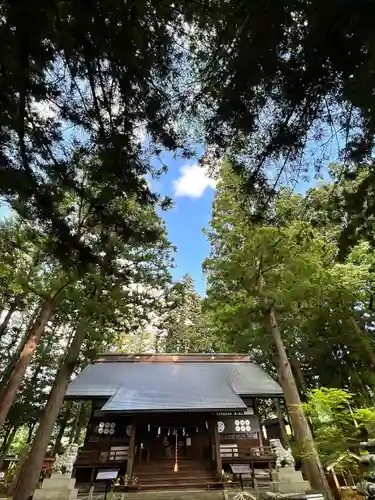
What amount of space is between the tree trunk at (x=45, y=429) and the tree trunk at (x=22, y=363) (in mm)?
1754

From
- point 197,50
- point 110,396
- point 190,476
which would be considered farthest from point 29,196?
point 190,476

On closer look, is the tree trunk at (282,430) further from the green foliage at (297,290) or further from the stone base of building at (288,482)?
the stone base of building at (288,482)

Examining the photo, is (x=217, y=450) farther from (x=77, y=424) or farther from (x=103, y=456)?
(x=77, y=424)

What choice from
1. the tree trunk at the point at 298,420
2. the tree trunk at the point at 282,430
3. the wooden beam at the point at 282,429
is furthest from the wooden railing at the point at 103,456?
the wooden beam at the point at 282,429

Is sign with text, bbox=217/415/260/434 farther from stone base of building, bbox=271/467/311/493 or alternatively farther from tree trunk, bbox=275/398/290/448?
stone base of building, bbox=271/467/311/493

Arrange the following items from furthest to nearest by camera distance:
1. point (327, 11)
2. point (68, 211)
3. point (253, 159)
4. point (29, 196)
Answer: point (68, 211) → point (253, 159) → point (29, 196) → point (327, 11)

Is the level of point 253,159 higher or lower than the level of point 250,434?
higher

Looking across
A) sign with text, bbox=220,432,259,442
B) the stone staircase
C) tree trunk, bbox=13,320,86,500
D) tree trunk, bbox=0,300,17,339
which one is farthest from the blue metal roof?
tree trunk, bbox=0,300,17,339

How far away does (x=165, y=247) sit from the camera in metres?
10.7

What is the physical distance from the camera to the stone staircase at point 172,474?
24.3 feet

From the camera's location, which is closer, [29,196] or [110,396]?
[29,196]

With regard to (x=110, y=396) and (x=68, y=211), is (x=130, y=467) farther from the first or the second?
(x=68, y=211)

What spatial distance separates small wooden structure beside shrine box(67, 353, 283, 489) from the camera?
25.7 feet

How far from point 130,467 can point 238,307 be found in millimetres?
5001
